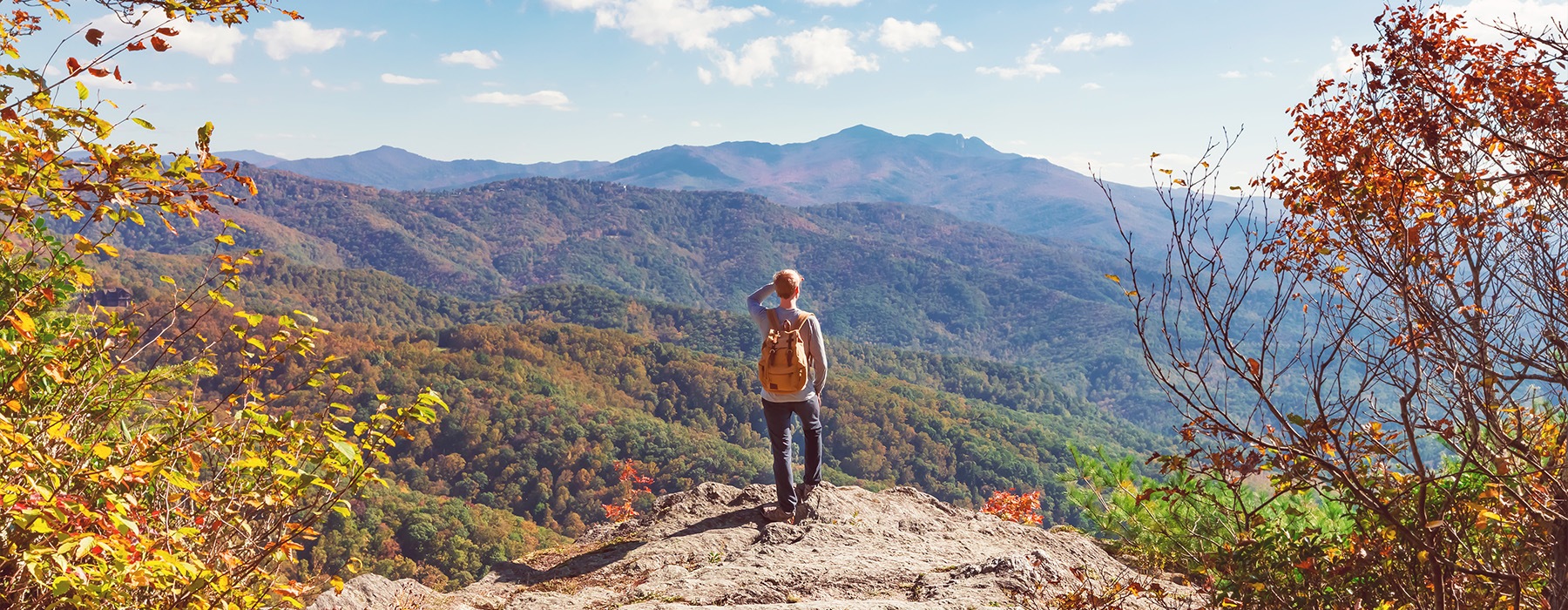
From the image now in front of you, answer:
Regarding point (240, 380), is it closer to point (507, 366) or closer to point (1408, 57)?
point (1408, 57)

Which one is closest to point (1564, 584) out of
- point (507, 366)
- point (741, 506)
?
point (741, 506)

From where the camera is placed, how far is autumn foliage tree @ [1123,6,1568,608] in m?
2.88

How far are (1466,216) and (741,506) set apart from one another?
457 cm

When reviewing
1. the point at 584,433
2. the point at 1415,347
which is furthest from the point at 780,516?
the point at 584,433

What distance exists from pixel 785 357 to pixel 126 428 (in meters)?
3.27

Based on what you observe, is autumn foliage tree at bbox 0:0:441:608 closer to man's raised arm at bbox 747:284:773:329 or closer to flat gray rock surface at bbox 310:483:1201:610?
flat gray rock surface at bbox 310:483:1201:610

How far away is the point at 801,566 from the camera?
485 cm

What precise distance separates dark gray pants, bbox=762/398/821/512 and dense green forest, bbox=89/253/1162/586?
31.7 meters

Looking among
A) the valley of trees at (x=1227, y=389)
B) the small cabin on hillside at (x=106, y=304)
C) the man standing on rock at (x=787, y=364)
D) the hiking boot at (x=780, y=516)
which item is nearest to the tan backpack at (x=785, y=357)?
the man standing on rock at (x=787, y=364)

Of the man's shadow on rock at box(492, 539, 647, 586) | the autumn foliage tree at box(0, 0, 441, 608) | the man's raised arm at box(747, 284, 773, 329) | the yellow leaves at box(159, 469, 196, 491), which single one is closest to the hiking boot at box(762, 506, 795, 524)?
the man's shadow on rock at box(492, 539, 647, 586)

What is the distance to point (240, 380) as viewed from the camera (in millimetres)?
3098

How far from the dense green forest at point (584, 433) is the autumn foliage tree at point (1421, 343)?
34.7 meters

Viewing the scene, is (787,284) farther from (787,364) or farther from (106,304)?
(106,304)

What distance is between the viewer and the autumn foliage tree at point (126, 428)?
197 centimetres
